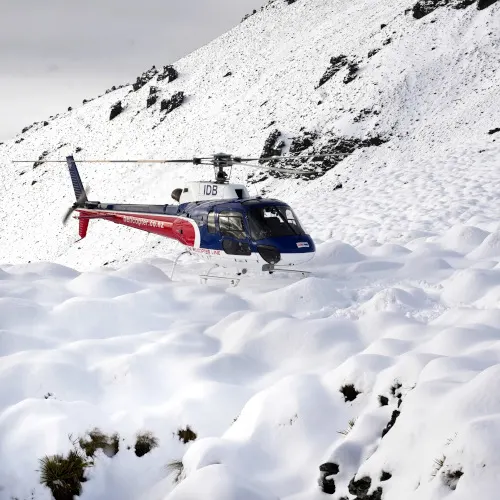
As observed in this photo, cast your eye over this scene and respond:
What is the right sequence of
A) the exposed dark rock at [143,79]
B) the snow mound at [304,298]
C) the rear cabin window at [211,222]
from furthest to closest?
1. the exposed dark rock at [143,79]
2. the rear cabin window at [211,222]
3. the snow mound at [304,298]

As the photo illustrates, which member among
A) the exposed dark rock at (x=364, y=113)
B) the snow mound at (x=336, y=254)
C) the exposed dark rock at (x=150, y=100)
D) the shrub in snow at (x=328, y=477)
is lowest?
the shrub in snow at (x=328, y=477)

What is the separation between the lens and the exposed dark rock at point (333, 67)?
131 feet

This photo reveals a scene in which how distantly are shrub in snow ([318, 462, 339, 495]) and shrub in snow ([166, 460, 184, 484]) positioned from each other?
1.61 m

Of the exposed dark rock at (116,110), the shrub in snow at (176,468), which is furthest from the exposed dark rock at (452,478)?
the exposed dark rock at (116,110)

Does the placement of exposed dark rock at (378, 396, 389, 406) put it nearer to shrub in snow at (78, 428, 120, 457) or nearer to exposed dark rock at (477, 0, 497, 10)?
shrub in snow at (78, 428, 120, 457)

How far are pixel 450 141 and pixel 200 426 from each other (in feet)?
85.6

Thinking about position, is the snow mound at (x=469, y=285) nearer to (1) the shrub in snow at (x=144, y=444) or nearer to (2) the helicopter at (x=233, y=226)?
(2) the helicopter at (x=233, y=226)

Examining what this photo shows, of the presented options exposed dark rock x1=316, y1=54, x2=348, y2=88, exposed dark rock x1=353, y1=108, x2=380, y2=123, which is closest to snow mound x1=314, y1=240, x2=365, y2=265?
exposed dark rock x1=353, y1=108, x2=380, y2=123

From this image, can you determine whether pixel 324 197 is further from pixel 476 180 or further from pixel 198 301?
pixel 198 301

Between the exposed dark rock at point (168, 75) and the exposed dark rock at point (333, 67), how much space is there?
19.2m

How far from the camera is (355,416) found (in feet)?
21.2

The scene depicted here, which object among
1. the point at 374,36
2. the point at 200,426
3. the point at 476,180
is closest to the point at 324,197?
the point at 476,180

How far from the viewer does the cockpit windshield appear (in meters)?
11.8

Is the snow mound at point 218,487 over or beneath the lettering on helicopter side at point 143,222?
beneath
